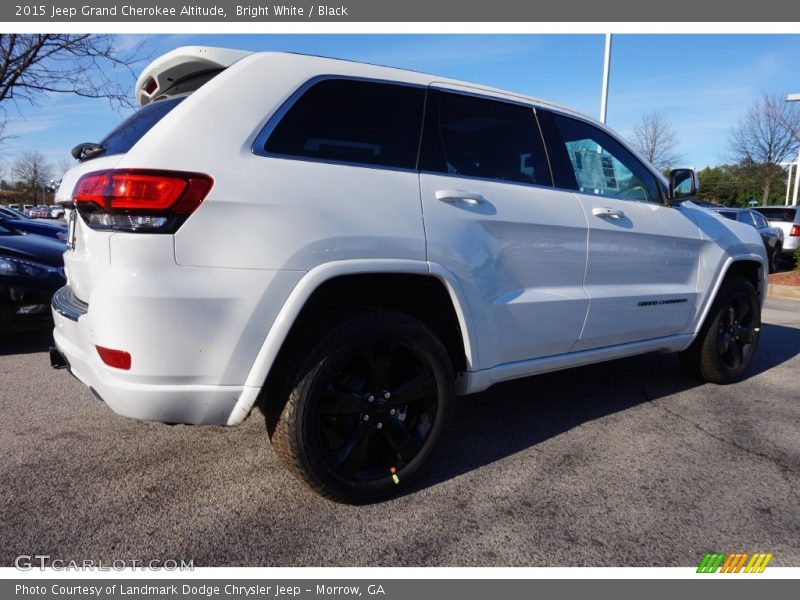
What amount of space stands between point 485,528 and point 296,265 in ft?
4.40

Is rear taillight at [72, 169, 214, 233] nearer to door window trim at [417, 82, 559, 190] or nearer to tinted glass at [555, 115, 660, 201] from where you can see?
door window trim at [417, 82, 559, 190]

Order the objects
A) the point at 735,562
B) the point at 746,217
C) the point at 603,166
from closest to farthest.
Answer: the point at 735,562, the point at 603,166, the point at 746,217

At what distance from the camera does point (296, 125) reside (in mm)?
2277

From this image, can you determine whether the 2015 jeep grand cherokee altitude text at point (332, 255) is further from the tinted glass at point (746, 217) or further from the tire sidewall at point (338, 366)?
the tinted glass at point (746, 217)

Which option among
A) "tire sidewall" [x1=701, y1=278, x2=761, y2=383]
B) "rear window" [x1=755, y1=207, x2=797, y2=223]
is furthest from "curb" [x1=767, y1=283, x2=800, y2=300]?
"tire sidewall" [x1=701, y1=278, x2=761, y2=383]

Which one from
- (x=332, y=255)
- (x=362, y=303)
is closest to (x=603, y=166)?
(x=362, y=303)

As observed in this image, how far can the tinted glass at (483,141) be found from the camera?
2.70 m

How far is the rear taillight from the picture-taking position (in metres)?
1.96

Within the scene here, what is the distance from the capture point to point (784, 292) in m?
10.1

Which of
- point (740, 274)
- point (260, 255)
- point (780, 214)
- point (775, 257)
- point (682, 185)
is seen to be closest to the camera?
point (260, 255)

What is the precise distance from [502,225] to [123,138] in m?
1.75

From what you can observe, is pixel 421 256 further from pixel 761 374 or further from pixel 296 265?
pixel 761 374

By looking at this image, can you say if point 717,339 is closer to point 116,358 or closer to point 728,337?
point 728,337

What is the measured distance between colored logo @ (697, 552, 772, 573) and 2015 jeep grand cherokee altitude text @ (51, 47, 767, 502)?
1.16m
